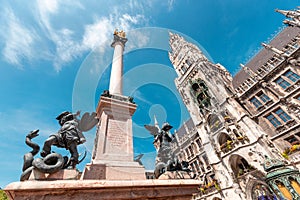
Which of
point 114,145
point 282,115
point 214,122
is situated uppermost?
point 214,122

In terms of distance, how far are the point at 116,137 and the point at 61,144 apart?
1.49m

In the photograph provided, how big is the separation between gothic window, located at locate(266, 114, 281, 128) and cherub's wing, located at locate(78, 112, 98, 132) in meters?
20.8

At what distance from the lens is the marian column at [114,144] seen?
131 inches

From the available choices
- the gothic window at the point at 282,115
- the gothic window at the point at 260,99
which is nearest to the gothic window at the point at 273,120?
the gothic window at the point at 282,115

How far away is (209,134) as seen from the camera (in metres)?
22.1

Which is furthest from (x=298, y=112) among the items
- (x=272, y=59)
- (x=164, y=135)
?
(x=164, y=135)

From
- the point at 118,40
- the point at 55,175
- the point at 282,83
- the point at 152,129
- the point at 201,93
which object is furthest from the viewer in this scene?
the point at 201,93

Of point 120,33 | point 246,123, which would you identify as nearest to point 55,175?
point 120,33

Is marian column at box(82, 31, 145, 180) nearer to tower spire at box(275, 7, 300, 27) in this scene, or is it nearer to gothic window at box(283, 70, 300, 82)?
gothic window at box(283, 70, 300, 82)

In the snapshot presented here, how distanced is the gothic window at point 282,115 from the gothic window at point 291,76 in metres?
3.76

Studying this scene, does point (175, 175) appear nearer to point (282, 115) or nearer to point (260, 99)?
point (282, 115)

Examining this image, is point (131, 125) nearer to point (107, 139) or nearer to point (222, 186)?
point (107, 139)

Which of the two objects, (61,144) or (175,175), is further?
(175,175)

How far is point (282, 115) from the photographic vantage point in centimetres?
1619
